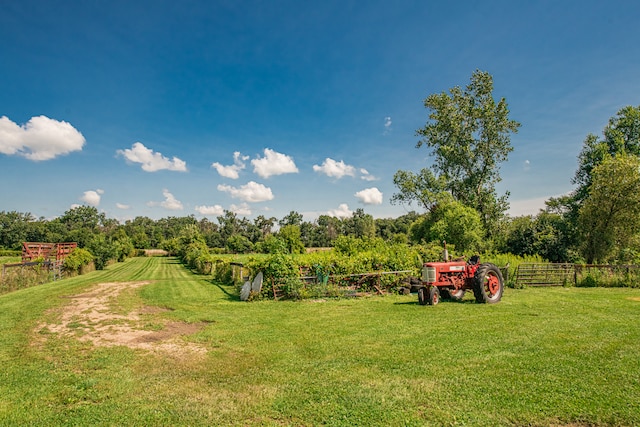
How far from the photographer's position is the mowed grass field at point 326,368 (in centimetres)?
394

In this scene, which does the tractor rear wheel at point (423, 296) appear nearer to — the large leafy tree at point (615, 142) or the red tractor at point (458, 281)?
the red tractor at point (458, 281)

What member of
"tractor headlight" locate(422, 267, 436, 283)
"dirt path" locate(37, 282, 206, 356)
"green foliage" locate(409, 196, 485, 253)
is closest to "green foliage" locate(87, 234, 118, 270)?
"dirt path" locate(37, 282, 206, 356)

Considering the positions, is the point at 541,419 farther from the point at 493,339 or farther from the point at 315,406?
the point at 493,339

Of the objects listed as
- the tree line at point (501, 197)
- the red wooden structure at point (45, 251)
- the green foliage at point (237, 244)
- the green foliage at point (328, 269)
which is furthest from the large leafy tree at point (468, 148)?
the green foliage at point (237, 244)

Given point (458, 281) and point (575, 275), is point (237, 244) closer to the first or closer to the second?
point (575, 275)

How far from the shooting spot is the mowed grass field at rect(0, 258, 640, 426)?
3939mm

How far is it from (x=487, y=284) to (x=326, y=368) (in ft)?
28.3

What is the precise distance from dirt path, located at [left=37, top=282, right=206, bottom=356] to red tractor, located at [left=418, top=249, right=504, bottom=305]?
22.2ft

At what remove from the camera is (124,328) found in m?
8.24

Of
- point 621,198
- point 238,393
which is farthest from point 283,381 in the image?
point 621,198

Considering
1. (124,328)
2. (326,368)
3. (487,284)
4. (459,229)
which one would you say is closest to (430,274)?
(487,284)

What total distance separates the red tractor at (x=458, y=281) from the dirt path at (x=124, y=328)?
677 cm

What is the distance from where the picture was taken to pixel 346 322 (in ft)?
28.9

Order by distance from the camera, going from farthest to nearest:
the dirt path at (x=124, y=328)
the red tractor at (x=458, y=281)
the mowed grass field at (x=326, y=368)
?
the red tractor at (x=458, y=281) → the dirt path at (x=124, y=328) → the mowed grass field at (x=326, y=368)
